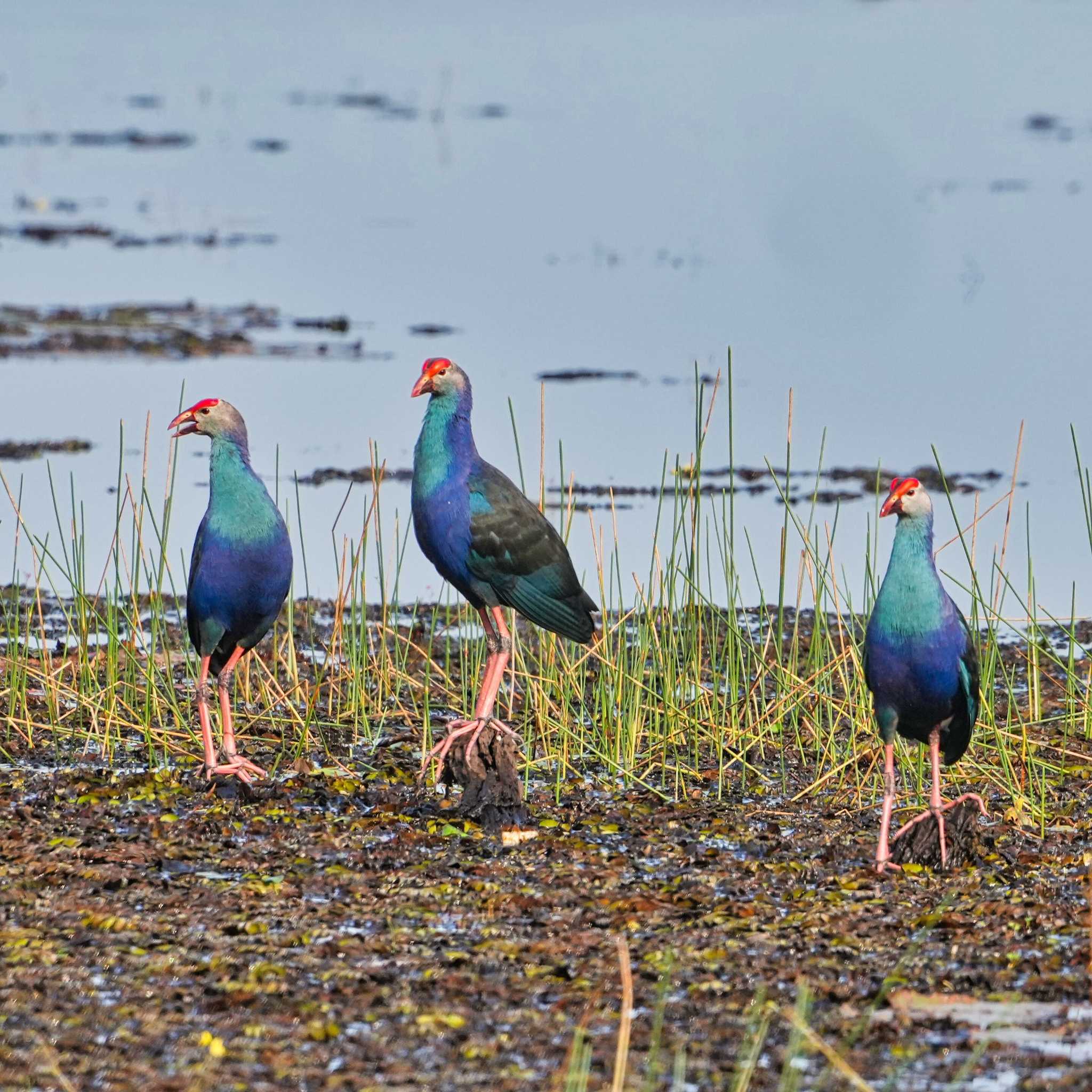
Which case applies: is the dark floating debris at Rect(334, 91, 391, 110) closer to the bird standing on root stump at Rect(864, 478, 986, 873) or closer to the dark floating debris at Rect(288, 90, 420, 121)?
the dark floating debris at Rect(288, 90, 420, 121)

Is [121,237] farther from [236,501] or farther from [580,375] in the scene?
[236,501]

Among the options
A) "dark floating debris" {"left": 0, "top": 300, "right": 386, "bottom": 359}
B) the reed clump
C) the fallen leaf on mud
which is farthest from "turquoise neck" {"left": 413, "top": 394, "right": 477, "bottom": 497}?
"dark floating debris" {"left": 0, "top": 300, "right": 386, "bottom": 359}

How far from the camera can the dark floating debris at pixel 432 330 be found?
1520cm

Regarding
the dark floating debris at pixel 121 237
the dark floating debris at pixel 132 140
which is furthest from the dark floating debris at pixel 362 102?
the dark floating debris at pixel 121 237

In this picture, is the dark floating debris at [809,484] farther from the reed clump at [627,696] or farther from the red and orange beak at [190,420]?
the red and orange beak at [190,420]

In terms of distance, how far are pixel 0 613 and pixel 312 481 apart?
2.82 metres

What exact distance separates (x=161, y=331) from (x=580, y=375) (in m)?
3.43

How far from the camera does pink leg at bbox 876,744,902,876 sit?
5289 millimetres

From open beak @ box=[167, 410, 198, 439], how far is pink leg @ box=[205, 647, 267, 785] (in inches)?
28.5

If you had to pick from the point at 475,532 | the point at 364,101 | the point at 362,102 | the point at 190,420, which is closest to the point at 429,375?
the point at 475,532

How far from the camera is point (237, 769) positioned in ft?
19.7

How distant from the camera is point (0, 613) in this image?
8.19 metres

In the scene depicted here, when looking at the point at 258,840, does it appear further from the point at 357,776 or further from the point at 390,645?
the point at 390,645

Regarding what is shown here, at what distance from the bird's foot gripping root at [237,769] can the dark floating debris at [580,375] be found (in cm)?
724
